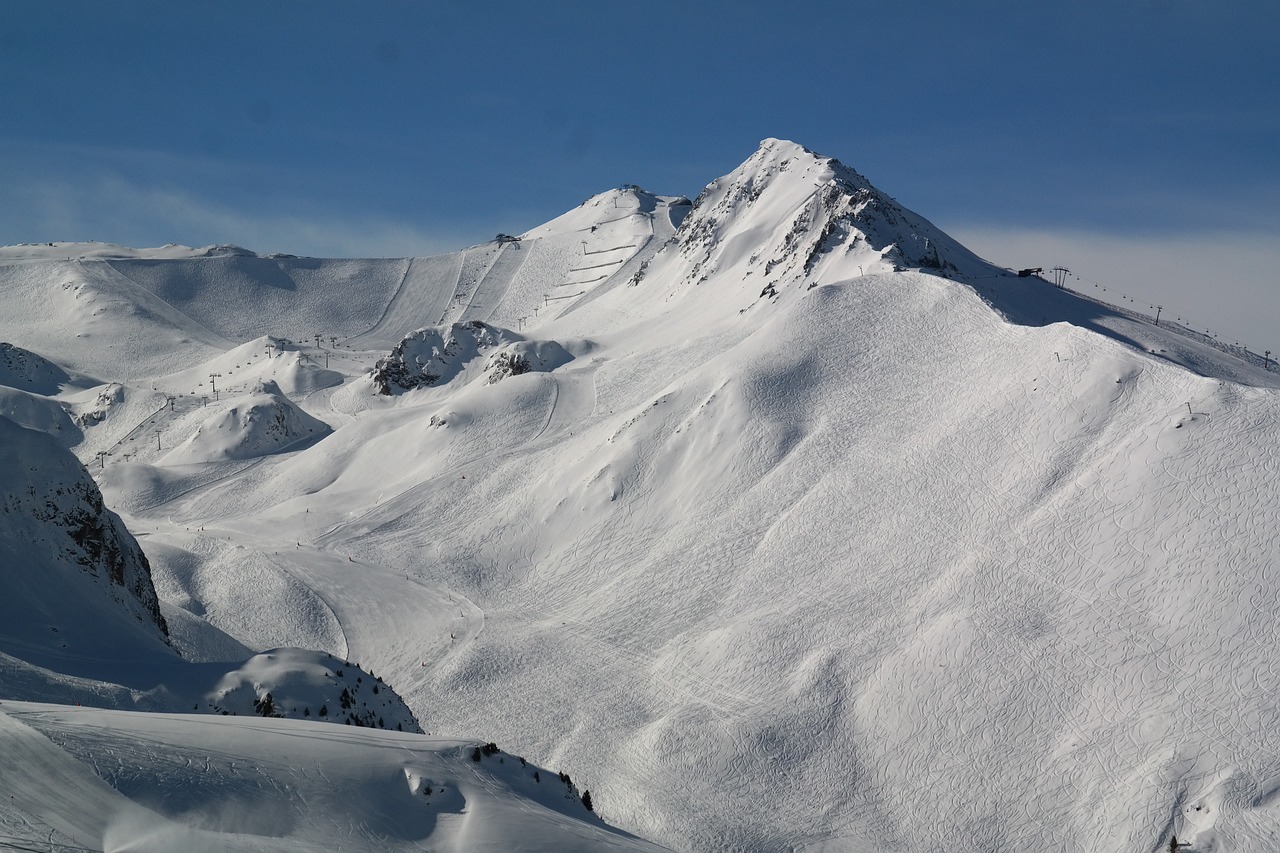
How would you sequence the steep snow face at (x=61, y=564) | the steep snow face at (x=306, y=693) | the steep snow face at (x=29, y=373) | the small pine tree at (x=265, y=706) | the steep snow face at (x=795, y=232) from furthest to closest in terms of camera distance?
the steep snow face at (x=29, y=373), the steep snow face at (x=795, y=232), the steep snow face at (x=61, y=564), the steep snow face at (x=306, y=693), the small pine tree at (x=265, y=706)

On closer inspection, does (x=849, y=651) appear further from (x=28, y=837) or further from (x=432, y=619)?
(x=28, y=837)

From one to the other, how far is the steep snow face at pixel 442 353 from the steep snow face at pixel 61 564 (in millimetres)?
69458

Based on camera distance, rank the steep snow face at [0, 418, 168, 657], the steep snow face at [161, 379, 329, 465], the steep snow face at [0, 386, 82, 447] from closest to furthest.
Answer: the steep snow face at [0, 418, 168, 657]
the steep snow face at [161, 379, 329, 465]
the steep snow face at [0, 386, 82, 447]

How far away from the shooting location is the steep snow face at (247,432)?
322ft

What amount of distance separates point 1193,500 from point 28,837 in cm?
4347

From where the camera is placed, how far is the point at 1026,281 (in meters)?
100

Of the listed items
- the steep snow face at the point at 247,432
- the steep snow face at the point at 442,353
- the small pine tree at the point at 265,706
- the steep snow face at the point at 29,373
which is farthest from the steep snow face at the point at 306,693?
the steep snow face at the point at 29,373

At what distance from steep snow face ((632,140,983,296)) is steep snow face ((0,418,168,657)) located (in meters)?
60.0

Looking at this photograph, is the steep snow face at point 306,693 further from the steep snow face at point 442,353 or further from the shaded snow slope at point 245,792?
the steep snow face at point 442,353

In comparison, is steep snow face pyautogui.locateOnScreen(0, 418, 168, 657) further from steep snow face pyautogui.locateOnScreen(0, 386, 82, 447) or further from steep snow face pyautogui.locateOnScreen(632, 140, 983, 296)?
steep snow face pyautogui.locateOnScreen(0, 386, 82, 447)

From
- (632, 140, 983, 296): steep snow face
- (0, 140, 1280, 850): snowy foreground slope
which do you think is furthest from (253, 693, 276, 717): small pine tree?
(632, 140, 983, 296): steep snow face

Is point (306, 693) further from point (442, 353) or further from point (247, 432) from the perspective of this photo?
point (442, 353)

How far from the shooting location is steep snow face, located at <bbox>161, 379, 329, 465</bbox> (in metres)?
98.0

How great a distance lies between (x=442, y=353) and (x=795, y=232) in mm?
42984
